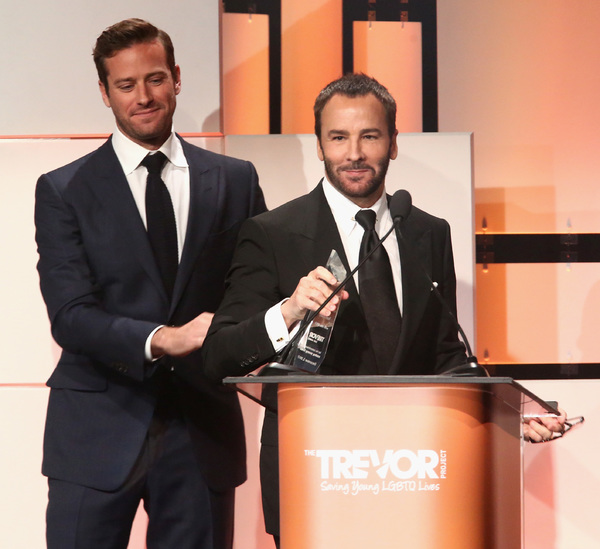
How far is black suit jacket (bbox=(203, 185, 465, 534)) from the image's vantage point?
204 cm

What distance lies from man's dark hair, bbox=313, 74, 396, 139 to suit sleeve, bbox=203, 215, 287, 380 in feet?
1.23

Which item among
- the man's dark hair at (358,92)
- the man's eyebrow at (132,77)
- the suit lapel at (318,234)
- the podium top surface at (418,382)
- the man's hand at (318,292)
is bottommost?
the podium top surface at (418,382)

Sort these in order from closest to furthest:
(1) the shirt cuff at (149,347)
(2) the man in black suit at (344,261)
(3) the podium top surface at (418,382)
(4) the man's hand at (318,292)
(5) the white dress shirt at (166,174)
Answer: (3) the podium top surface at (418,382), (4) the man's hand at (318,292), (2) the man in black suit at (344,261), (1) the shirt cuff at (149,347), (5) the white dress shirt at (166,174)

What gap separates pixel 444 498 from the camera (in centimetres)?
155

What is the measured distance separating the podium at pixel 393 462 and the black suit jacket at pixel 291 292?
1.43 feet

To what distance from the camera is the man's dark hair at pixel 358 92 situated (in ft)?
7.61

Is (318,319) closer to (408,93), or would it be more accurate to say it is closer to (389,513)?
(389,513)

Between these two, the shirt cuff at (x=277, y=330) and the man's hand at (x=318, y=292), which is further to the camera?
the shirt cuff at (x=277, y=330)

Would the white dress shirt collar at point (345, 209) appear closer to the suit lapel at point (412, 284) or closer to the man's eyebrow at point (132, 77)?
the suit lapel at point (412, 284)

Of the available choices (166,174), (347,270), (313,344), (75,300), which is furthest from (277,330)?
Result: (166,174)

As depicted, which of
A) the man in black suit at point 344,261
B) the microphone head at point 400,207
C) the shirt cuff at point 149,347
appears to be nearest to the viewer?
the microphone head at point 400,207

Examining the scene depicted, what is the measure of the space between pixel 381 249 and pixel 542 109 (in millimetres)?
1929

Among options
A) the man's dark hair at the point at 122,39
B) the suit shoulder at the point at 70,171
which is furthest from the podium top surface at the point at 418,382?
the man's dark hair at the point at 122,39

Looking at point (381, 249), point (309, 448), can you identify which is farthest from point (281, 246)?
point (309, 448)
